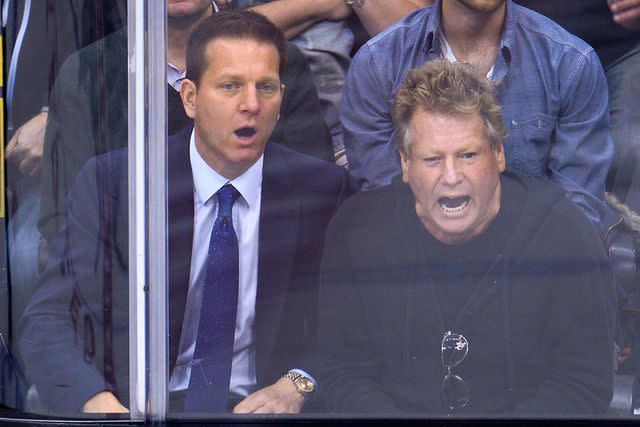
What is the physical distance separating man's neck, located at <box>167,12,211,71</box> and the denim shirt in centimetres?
38

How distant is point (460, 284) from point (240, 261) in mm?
505

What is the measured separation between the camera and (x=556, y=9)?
1952mm

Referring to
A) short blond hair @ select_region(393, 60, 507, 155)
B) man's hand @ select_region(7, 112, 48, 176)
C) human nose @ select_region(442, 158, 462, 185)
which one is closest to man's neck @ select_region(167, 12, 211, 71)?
man's hand @ select_region(7, 112, 48, 176)

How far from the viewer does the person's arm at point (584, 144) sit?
1963mm

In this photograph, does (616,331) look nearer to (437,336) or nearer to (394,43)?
(437,336)

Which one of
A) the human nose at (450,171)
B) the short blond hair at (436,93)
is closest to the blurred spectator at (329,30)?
the short blond hair at (436,93)

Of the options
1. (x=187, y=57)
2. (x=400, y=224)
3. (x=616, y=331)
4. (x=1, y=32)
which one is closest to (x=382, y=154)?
(x=400, y=224)

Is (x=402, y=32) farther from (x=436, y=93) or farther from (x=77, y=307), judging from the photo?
(x=77, y=307)

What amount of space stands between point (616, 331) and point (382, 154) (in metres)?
0.66

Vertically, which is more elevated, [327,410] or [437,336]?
[437,336]

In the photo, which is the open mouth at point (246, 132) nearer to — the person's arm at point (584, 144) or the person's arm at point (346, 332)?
the person's arm at point (346, 332)

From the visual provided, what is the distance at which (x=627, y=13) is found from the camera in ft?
6.33

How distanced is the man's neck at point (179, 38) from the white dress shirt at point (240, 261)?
6.8 inches

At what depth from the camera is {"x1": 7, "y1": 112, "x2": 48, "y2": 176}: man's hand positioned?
2080 millimetres
